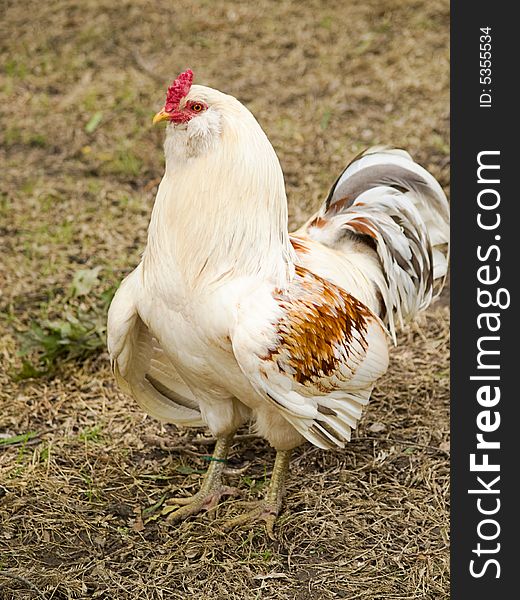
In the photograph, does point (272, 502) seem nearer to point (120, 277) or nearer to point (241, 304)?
point (241, 304)

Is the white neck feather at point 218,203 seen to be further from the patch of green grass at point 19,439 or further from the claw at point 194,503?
the patch of green grass at point 19,439

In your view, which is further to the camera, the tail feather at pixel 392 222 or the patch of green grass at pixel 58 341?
the patch of green grass at pixel 58 341

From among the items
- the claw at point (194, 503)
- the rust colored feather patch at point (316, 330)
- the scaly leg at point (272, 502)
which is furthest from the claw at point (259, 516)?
the rust colored feather patch at point (316, 330)

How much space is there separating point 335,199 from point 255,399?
1.18 metres

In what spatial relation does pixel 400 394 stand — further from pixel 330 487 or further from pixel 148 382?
pixel 148 382

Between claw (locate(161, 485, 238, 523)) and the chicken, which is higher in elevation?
the chicken

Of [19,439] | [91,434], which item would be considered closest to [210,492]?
[91,434]

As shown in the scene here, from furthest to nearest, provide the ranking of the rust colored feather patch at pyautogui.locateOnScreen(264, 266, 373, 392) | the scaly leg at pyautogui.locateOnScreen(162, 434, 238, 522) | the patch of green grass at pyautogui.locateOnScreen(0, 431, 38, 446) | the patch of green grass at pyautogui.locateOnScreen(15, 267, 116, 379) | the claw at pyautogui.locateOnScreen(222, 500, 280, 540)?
the patch of green grass at pyautogui.locateOnScreen(15, 267, 116, 379)
the patch of green grass at pyautogui.locateOnScreen(0, 431, 38, 446)
the scaly leg at pyautogui.locateOnScreen(162, 434, 238, 522)
the claw at pyautogui.locateOnScreen(222, 500, 280, 540)
the rust colored feather patch at pyautogui.locateOnScreen(264, 266, 373, 392)

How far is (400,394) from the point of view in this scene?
5.00 meters

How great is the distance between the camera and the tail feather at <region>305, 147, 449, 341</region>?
4.31 metres

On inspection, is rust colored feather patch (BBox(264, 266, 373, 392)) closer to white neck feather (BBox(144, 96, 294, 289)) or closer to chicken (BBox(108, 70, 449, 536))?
chicken (BBox(108, 70, 449, 536))

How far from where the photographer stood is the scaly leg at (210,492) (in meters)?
4.21

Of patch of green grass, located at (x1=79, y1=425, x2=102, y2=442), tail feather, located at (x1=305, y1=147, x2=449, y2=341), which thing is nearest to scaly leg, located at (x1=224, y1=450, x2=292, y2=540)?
tail feather, located at (x1=305, y1=147, x2=449, y2=341)

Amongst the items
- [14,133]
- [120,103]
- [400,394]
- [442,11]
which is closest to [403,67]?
[442,11]
